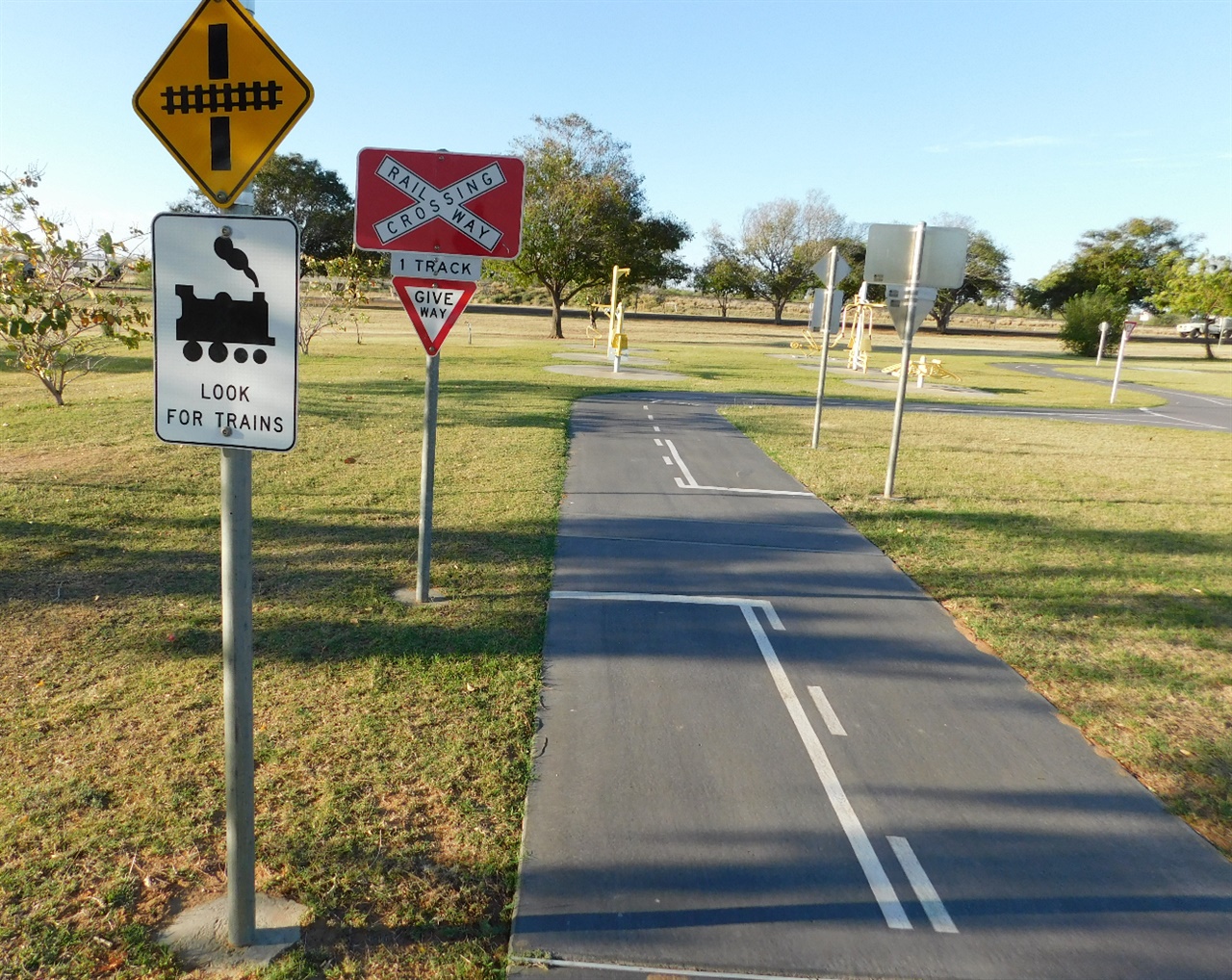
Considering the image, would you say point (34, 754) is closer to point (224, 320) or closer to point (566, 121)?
point (224, 320)

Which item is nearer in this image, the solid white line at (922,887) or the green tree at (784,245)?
the solid white line at (922,887)

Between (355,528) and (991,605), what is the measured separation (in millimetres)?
5435

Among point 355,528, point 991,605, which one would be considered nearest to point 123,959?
point 355,528

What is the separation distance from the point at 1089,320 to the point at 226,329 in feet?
201

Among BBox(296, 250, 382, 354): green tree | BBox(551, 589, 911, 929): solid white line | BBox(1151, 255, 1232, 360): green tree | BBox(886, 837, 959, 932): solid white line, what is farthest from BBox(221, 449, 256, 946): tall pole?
BBox(1151, 255, 1232, 360): green tree

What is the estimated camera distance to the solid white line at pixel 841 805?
3553 mm

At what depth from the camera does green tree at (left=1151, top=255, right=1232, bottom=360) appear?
50.6m

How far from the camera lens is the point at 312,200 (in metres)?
58.8

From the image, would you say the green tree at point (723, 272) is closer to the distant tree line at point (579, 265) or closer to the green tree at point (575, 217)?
the distant tree line at point (579, 265)

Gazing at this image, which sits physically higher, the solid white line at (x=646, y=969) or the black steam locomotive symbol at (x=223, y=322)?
the black steam locomotive symbol at (x=223, y=322)

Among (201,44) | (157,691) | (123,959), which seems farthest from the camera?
(157,691)

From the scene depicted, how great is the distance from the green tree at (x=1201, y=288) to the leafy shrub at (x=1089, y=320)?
2916 mm


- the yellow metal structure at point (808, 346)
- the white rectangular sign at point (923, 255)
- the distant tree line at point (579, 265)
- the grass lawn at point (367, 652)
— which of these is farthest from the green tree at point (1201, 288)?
the white rectangular sign at point (923, 255)

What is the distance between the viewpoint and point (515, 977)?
3.07 m
